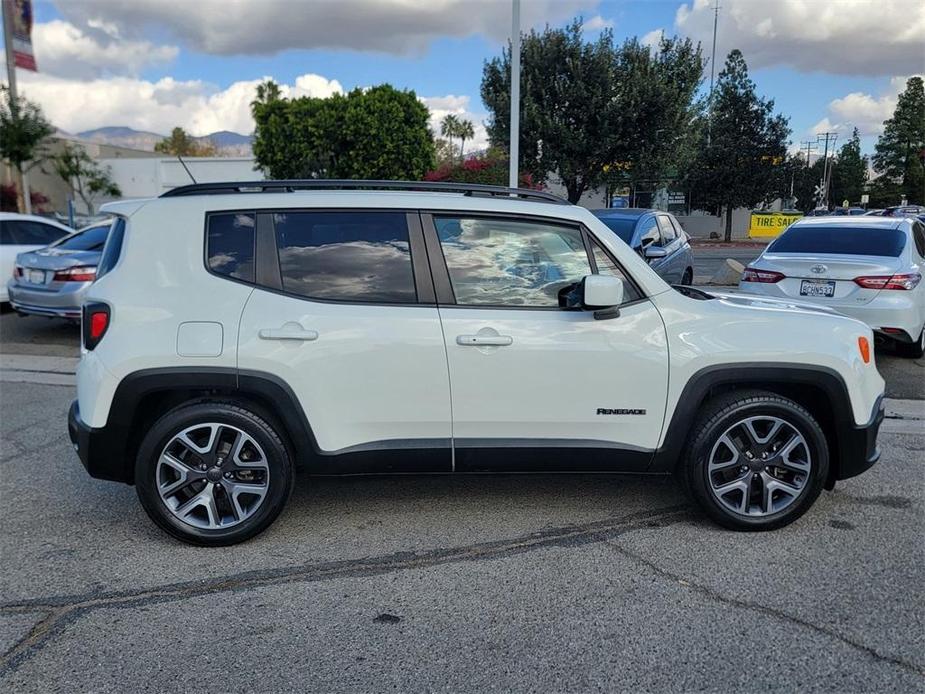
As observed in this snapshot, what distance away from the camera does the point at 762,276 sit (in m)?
7.78

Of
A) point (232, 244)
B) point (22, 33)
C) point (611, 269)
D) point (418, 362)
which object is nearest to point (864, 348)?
point (611, 269)

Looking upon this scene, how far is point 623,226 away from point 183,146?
79.7m

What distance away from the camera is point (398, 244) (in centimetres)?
377

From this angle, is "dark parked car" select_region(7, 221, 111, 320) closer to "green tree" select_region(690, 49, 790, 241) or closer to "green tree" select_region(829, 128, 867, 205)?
"green tree" select_region(690, 49, 790, 241)

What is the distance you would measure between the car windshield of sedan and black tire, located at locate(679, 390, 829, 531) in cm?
616

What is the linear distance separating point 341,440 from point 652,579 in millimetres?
1656

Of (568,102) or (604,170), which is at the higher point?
(568,102)

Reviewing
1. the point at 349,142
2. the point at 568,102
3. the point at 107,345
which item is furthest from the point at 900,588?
the point at 568,102

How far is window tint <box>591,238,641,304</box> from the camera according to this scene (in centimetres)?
379

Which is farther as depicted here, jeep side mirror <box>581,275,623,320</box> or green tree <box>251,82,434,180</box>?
green tree <box>251,82,434,180</box>

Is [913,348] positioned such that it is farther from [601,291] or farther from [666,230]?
[601,291]

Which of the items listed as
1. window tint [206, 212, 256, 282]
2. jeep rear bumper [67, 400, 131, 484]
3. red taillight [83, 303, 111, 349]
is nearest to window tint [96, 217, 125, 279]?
red taillight [83, 303, 111, 349]

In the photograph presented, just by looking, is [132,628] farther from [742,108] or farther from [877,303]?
[742,108]

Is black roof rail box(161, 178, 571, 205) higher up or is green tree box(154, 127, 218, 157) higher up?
green tree box(154, 127, 218, 157)
